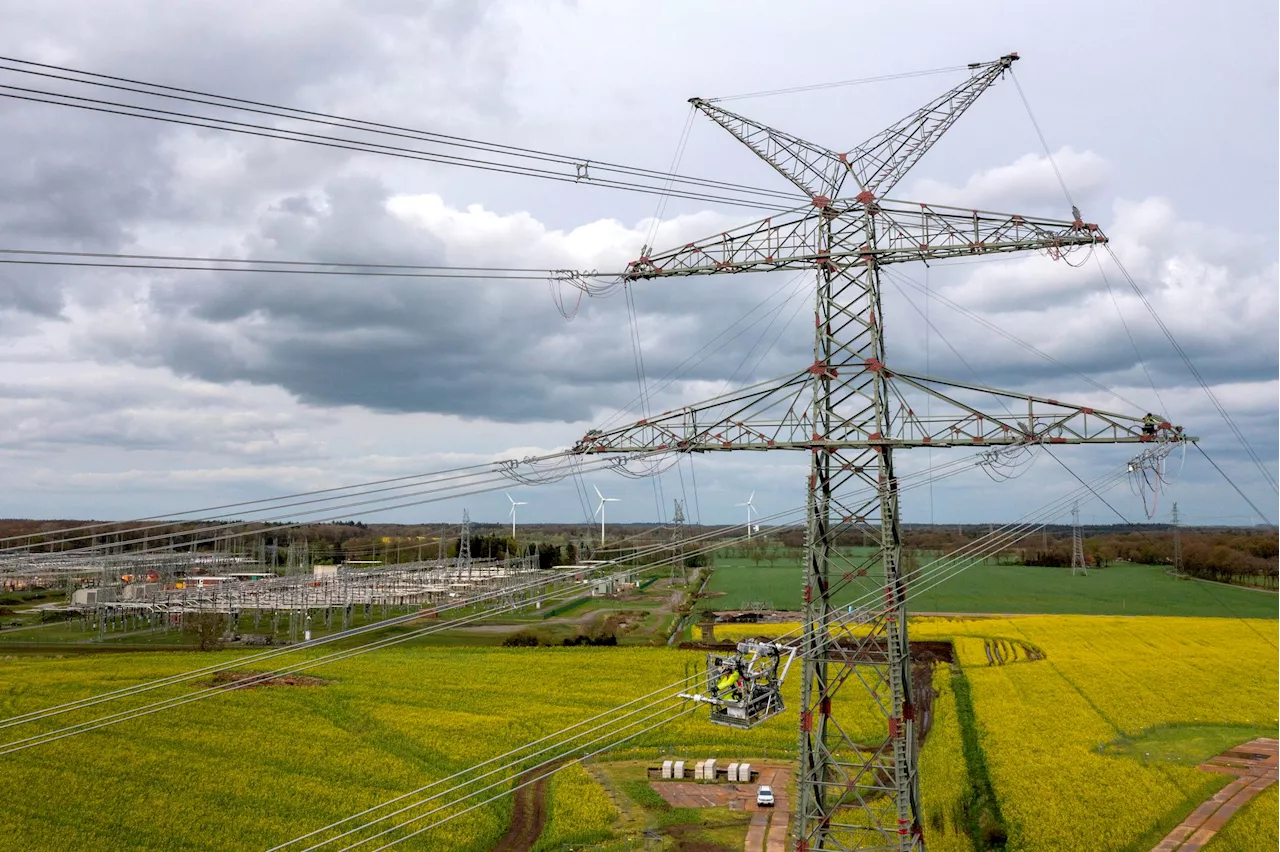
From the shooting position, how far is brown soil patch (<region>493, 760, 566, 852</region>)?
3291 centimetres

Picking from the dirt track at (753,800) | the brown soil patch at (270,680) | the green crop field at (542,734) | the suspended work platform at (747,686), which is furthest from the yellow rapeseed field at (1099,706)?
the brown soil patch at (270,680)

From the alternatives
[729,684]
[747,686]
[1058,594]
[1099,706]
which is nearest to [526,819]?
[729,684]

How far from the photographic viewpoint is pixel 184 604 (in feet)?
284

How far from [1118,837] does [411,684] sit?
44.3m

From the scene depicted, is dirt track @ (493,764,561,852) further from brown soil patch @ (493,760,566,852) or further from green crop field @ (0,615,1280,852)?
green crop field @ (0,615,1280,852)

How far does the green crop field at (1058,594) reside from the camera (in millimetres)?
91625

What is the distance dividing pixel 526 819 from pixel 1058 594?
89803 millimetres

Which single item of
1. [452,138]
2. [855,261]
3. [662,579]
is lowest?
[662,579]

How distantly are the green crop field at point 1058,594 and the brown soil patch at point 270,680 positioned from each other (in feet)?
150

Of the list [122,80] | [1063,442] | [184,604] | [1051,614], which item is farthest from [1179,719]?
[184,604]

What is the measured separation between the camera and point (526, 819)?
117 feet

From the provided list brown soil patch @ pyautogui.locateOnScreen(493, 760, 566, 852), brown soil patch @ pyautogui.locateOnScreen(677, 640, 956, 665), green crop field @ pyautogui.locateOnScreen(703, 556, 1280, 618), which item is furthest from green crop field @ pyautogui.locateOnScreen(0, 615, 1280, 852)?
green crop field @ pyautogui.locateOnScreen(703, 556, 1280, 618)

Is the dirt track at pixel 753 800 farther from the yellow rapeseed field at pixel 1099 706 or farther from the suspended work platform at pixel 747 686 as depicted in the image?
the suspended work platform at pixel 747 686

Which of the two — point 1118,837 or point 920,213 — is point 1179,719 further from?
point 920,213
